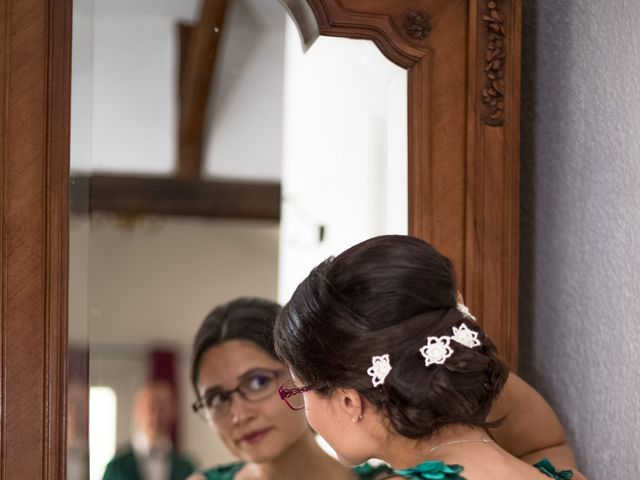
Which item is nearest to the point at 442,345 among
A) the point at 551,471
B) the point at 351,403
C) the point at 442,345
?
the point at 442,345

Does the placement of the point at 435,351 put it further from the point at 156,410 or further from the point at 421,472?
the point at 156,410

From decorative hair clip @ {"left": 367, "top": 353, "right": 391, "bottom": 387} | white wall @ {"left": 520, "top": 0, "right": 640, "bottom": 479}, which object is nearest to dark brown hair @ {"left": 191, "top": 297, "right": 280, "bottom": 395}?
white wall @ {"left": 520, "top": 0, "right": 640, "bottom": 479}

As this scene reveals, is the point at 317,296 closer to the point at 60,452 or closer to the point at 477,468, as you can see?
the point at 477,468

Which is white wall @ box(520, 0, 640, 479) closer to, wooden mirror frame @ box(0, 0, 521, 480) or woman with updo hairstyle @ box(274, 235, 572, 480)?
wooden mirror frame @ box(0, 0, 521, 480)

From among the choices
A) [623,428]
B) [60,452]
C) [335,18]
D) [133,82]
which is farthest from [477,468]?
[133,82]

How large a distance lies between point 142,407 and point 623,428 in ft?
2.30

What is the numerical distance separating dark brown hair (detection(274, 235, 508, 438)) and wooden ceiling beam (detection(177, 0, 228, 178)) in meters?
0.59

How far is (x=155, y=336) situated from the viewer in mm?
1638

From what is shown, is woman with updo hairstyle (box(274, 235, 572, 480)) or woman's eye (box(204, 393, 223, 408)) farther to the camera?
woman's eye (box(204, 393, 223, 408))

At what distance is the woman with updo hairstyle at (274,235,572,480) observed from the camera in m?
1.07

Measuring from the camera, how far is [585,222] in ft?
4.95

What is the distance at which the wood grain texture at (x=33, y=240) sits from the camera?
1.37 meters

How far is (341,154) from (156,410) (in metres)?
0.48

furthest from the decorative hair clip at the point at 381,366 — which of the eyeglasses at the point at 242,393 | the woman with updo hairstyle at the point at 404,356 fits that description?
the eyeglasses at the point at 242,393
